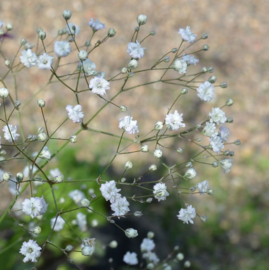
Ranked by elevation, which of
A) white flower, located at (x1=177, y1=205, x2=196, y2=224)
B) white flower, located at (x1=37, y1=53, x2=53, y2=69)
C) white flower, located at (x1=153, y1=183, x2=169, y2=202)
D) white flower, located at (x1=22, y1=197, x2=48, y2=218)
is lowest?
white flower, located at (x1=177, y1=205, x2=196, y2=224)

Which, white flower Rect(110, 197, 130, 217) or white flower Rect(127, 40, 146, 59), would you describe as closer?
white flower Rect(110, 197, 130, 217)

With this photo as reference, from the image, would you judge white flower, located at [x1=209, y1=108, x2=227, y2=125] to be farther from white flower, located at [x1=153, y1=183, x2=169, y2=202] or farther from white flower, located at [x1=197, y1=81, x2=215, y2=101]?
white flower, located at [x1=153, y1=183, x2=169, y2=202]

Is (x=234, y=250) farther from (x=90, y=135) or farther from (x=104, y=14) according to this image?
(x=104, y=14)

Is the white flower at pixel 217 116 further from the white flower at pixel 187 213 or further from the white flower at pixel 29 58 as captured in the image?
the white flower at pixel 29 58

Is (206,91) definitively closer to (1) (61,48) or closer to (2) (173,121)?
(2) (173,121)

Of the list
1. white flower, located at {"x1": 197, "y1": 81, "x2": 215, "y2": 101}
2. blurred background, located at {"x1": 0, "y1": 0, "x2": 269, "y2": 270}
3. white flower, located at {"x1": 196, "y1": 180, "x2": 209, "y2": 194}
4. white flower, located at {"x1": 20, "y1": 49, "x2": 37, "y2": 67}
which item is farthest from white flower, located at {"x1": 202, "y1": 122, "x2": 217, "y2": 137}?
blurred background, located at {"x1": 0, "y1": 0, "x2": 269, "y2": 270}

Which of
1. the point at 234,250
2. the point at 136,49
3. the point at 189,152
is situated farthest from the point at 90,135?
the point at 136,49
